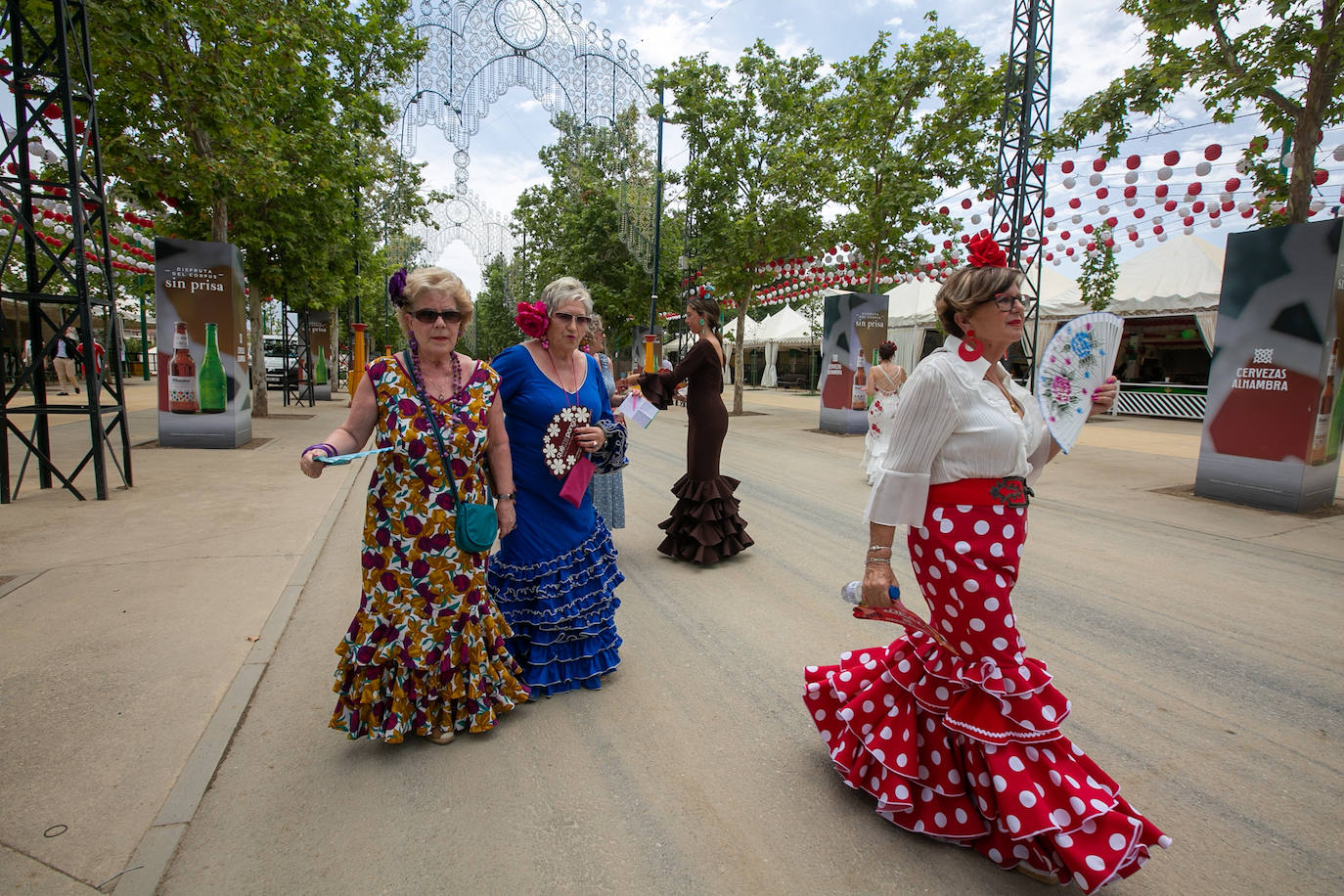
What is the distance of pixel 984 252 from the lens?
91.9 inches

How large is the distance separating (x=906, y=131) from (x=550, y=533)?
15117mm

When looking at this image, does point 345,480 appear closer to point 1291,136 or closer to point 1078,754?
point 1078,754

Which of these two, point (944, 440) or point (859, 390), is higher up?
point (944, 440)

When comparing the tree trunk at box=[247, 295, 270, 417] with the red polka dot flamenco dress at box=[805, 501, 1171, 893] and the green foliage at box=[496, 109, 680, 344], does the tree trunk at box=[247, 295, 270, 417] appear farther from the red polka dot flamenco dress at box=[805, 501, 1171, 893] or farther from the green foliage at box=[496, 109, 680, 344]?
the red polka dot flamenco dress at box=[805, 501, 1171, 893]

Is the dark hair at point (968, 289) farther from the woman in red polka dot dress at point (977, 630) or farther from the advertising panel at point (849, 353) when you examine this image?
the advertising panel at point (849, 353)

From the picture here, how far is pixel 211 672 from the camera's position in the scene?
3.50 m

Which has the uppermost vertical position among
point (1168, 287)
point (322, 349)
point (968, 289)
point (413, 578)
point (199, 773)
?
point (1168, 287)

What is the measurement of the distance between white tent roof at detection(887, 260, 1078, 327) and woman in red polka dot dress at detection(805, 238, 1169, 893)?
21290 millimetres

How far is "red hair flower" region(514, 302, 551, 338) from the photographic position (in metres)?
3.36

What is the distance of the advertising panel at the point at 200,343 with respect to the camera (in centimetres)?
1085

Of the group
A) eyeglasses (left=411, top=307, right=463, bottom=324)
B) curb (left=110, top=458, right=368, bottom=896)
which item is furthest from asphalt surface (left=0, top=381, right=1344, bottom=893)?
eyeglasses (left=411, top=307, right=463, bottom=324)

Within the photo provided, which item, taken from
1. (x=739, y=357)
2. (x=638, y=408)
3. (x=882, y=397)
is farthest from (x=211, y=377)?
(x=739, y=357)

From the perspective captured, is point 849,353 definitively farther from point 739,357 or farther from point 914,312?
point 914,312

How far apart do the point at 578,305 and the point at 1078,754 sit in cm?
258
